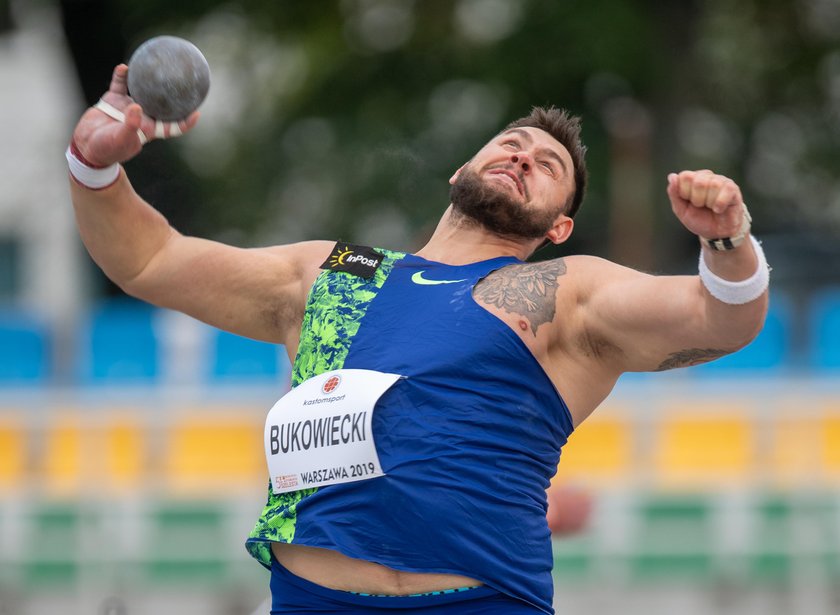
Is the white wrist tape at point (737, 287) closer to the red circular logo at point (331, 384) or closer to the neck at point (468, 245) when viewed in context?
the neck at point (468, 245)

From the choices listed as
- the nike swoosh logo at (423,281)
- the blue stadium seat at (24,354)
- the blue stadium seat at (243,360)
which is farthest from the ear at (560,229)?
the blue stadium seat at (24,354)

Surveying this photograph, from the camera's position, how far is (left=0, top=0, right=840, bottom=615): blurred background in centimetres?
821

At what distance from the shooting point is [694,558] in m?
8.16

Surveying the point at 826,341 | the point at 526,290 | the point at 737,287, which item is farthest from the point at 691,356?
the point at 826,341

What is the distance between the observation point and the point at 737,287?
11.2 ft

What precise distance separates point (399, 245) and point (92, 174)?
1307 centimetres

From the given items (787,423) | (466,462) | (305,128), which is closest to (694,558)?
(787,423)

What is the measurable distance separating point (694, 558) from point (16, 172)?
15045 mm

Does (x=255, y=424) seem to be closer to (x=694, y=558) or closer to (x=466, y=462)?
(x=694, y=558)

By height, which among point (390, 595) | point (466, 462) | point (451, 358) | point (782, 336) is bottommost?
point (390, 595)

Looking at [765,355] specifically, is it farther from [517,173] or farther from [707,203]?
[707,203]

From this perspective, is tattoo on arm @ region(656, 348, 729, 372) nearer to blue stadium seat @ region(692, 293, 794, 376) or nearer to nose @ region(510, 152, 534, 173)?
nose @ region(510, 152, 534, 173)

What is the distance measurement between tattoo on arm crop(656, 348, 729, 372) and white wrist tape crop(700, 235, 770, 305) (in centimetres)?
20

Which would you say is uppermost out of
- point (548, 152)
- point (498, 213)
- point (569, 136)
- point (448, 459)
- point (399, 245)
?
point (399, 245)
